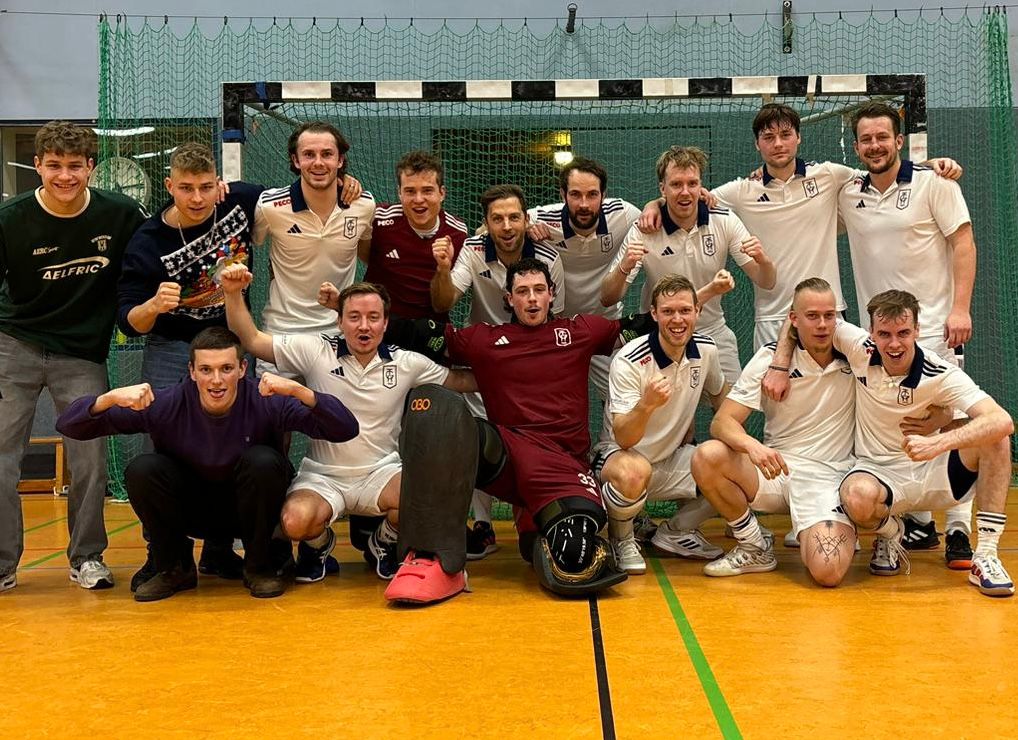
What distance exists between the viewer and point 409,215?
5.07 m

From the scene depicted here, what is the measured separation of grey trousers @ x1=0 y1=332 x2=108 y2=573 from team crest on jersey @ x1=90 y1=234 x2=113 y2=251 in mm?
573

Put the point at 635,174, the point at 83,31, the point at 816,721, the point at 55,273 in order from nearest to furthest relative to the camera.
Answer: the point at 816,721 < the point at 55,273 < the point at 635,174 < the point at 83,31

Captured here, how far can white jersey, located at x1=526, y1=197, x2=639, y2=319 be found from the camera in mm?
5246

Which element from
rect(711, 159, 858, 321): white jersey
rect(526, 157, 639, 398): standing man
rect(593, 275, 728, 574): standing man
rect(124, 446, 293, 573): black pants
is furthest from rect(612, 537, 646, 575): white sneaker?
rect(124, 446, 293, 573): black pants

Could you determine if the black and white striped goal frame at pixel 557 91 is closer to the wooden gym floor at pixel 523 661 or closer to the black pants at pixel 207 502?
the black pants at pixel 207 502

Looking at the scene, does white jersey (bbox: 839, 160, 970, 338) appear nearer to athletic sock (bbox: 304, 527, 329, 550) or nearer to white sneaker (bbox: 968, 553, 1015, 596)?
white sneaker (bbox: 968, 553, 1015, 596)

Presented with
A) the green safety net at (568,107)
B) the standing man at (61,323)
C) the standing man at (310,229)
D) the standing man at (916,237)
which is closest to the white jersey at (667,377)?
the standing man at (916,237)

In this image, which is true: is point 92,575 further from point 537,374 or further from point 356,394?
point 537,374

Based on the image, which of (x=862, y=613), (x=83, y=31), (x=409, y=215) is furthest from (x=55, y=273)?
(x=83, y=31)

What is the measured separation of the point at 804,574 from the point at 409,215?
2783 millimetres

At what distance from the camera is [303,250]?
16.2 ft

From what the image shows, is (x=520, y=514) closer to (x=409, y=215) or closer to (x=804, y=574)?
(x=804, y=574)

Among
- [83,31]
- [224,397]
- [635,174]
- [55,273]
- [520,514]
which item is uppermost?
[83,31]

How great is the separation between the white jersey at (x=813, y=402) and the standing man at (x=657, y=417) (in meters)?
0.27
